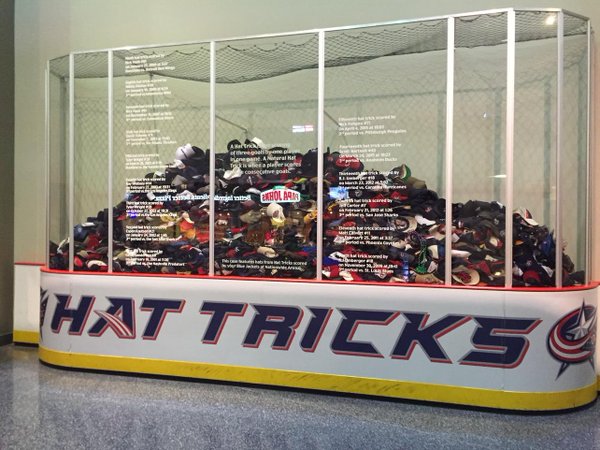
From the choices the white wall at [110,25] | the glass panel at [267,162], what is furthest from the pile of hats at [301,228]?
the white wall at [110,25]

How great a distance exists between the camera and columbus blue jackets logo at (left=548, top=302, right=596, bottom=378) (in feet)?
11.2

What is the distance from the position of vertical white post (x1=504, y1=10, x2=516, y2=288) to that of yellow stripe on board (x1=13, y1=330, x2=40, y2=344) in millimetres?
4773

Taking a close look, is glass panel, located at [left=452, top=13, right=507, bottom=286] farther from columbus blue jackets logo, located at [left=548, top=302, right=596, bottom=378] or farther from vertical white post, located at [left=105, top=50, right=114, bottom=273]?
vertical white post, located at [left=105, top=50, right=114, bottom=273]

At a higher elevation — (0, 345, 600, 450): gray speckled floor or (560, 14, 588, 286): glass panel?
(560, 14, 588, 286): glass panel

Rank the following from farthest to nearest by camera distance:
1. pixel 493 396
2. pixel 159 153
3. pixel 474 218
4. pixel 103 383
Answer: pixel 159 153, pixel 103 383, pixel 474 218, pixel 493 396

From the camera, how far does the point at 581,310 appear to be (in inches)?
137

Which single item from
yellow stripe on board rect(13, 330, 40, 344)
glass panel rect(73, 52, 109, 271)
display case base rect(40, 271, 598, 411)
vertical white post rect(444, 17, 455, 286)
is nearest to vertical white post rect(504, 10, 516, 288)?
display case base rect(40, 271, 598, 411)

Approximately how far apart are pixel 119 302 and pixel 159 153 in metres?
1.35

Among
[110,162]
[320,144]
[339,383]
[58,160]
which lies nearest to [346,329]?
[339,383]

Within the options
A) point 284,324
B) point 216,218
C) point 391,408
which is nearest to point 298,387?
point 284,324

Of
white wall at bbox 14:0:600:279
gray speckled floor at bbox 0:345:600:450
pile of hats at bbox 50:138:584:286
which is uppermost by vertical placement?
white wall at bbox 14:0:600:279

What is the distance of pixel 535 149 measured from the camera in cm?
388

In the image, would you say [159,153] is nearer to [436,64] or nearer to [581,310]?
[436,64]

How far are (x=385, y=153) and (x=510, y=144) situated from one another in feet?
2.98
